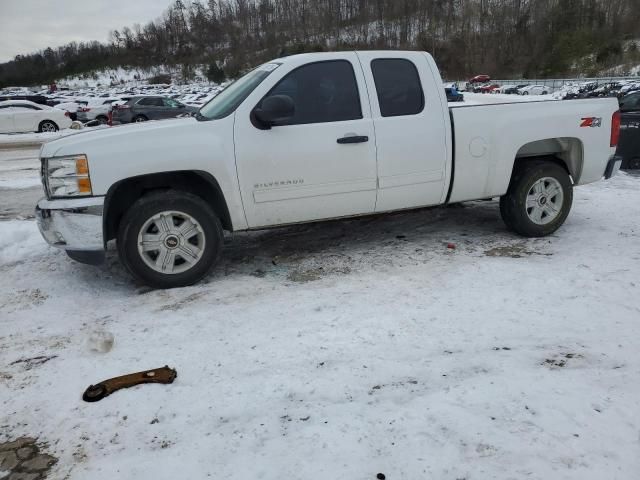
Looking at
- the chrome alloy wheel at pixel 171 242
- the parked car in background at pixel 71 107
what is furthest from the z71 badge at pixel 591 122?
the parked car in background at pixel 71 107

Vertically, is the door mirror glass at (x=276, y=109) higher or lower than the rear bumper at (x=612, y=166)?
higher

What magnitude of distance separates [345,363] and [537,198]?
128 inches

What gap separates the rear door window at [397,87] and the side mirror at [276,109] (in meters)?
0.95

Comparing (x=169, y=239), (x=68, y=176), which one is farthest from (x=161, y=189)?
(x=68, y=176)

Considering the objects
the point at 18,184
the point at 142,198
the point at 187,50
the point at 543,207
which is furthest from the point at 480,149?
the point at 187,50

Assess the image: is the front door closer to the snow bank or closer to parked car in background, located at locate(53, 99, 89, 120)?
the snow bank

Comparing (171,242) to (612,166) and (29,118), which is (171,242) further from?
(29,118)

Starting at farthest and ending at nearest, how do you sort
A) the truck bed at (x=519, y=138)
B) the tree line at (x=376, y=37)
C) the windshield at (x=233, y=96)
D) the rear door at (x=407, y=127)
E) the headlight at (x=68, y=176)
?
the tree line at (x=376, y=37) → the truck bed at (x=519, y=138) → the rear door at (x=407, y=127) → the windshield at (x=233, y=96) → the headlight at (x=68, y=176)

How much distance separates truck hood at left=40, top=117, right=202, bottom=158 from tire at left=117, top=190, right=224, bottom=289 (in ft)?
1.46

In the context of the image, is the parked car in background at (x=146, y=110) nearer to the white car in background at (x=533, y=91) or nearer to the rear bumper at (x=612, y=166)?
the rear bumper at (x=612, y=166)

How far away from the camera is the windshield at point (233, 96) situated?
441 cm

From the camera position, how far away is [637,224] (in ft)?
18.7

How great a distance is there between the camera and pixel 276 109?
4.05m

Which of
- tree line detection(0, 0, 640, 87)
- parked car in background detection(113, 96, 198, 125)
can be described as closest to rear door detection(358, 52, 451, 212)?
parked car in background detection(113, 96, 198, 125)
